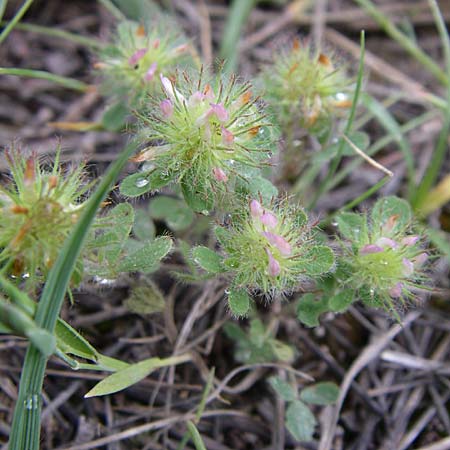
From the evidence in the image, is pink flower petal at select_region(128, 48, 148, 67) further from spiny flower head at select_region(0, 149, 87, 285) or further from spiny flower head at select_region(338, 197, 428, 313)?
spiny flower head at select_region(338, 197, 428, 313)

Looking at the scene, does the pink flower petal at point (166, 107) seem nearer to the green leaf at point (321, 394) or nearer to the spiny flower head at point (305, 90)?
the spiny flower head at point (305, 90)

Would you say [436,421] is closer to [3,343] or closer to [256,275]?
[256,275]

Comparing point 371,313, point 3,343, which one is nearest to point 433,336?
point 371,313

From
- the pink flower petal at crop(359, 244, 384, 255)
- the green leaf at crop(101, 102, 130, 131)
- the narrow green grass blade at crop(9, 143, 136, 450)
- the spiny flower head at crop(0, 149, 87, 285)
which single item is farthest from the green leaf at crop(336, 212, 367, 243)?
the green leaf at crop(101, 102, 130, 131)

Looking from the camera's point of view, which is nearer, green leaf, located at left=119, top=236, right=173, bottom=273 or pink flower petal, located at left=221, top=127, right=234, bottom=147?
pink flower petal, located at left=221, top=127, right=234, bottom=147

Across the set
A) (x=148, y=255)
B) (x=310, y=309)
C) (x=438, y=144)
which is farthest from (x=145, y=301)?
(x=438, y=144)

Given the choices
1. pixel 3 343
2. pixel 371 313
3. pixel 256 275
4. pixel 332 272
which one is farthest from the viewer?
pixel 371 313

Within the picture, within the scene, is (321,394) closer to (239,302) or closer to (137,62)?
(239,302)

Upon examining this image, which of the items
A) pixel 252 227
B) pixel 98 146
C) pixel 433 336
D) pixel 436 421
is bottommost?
pixel 436 421
